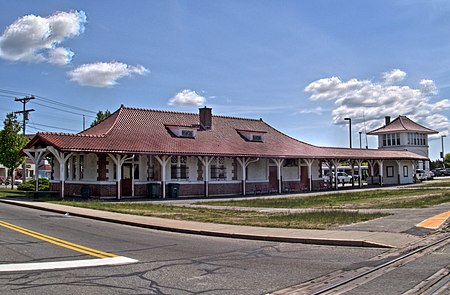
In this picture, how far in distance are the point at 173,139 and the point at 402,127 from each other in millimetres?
41286

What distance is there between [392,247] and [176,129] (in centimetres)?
2724

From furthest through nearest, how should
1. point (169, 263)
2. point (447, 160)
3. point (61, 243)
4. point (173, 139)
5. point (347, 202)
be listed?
point (447, 160) → point (173, 139) → point (347, 202) → point (61, 243) → point (169, 263)

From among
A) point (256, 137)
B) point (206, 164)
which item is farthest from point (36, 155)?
point (256, 137)

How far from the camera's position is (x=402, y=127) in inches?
2591

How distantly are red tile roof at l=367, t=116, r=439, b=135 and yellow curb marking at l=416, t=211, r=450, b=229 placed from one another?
5135cm

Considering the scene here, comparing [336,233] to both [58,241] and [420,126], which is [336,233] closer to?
[58,241]

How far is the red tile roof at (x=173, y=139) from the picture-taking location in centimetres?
3012

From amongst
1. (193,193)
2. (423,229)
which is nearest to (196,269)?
(423,229)

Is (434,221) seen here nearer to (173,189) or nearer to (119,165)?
(173,189)

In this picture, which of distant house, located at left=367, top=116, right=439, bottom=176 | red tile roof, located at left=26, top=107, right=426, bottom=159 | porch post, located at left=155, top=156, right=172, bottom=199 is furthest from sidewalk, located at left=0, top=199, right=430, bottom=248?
distant house, located at left=367, top=116, right=439, bottom=176

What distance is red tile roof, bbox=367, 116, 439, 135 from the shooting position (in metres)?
65.7

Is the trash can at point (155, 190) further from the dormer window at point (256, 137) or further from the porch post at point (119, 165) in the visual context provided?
the dormer window at point (256, 137)

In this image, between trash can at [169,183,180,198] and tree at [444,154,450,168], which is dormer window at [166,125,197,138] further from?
tree at [444,154,450,168]

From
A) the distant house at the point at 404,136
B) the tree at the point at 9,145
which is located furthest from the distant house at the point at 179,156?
the distant house at the point at 404,136
